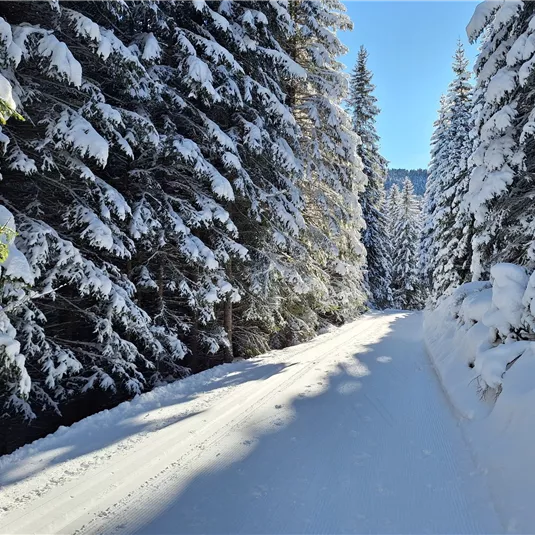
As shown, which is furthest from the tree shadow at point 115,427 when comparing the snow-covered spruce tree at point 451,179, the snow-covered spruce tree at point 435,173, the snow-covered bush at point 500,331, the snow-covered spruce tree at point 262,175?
the snow-covered spruce tree at point 435,173

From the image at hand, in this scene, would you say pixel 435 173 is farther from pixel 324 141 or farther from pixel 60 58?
pixel 60 58

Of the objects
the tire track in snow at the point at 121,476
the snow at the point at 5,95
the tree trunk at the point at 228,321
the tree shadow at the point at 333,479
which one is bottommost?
the tree shadow at the point at 333,479

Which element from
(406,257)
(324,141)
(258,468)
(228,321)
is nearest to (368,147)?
(324,141)

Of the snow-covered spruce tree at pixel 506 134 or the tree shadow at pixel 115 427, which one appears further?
the snow-covered spruce tree at pixel 506 134

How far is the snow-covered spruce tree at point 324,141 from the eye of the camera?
12.4 m

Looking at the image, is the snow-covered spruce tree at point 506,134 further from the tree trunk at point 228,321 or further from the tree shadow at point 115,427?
the tree trunk at point 228,321

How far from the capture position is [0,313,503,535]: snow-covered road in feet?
10.2

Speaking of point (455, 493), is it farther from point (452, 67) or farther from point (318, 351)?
point (452, 67)

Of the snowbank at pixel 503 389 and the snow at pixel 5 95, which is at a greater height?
the snow at pixel 5 95

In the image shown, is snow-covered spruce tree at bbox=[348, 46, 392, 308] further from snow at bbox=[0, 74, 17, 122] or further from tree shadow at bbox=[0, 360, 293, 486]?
snow at bbox=[0, 74, 17, 122]

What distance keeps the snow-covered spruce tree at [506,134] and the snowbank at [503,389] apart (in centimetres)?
249

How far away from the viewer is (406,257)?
37125 mm

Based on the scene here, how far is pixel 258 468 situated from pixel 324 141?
35.7 feet

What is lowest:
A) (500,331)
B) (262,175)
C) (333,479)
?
(333,479)
